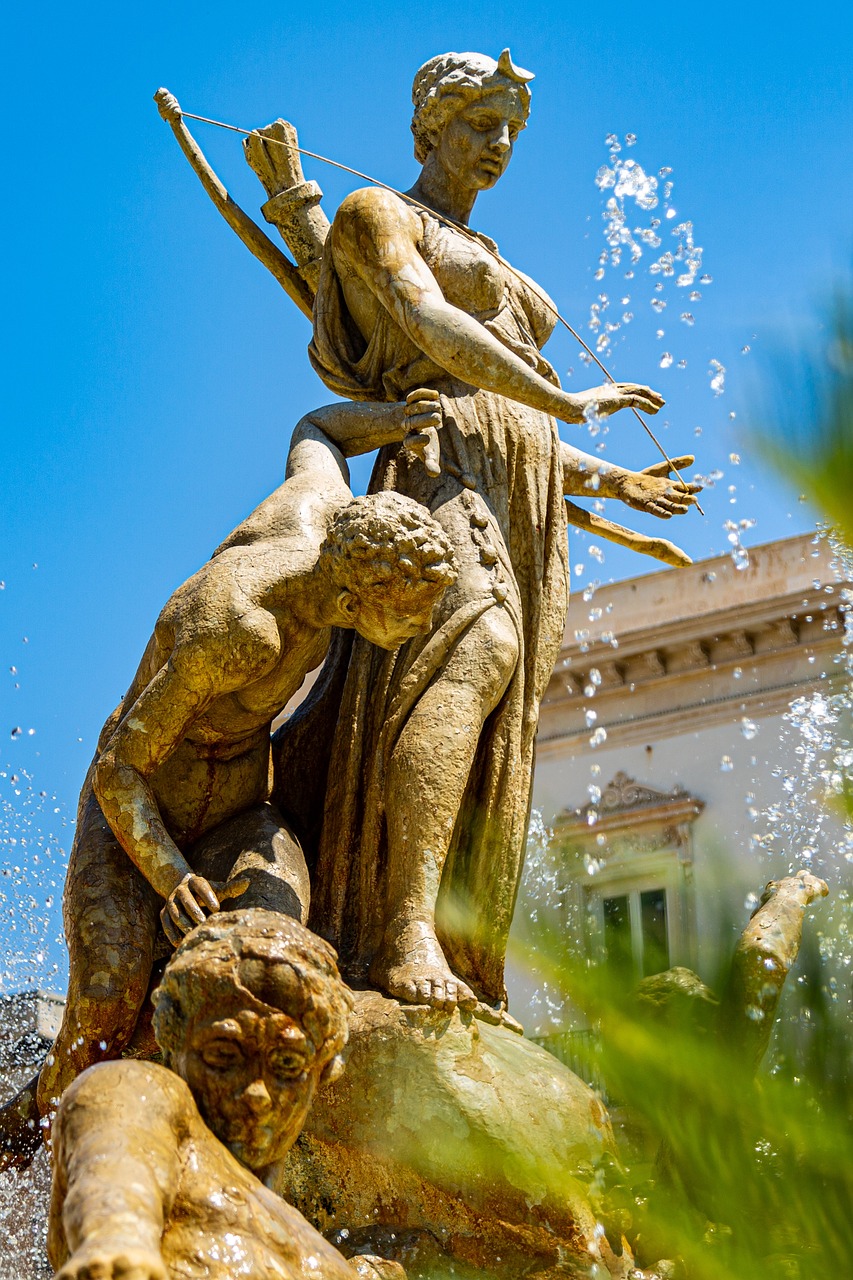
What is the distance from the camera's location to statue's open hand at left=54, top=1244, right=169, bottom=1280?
1838mm

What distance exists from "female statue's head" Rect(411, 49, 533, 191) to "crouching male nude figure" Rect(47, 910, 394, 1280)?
136 inches

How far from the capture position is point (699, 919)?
1.38m

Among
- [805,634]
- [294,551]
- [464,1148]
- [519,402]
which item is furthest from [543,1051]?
[805,634]

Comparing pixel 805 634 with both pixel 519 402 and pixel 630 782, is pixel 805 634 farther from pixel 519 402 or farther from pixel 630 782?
pixel 519 402

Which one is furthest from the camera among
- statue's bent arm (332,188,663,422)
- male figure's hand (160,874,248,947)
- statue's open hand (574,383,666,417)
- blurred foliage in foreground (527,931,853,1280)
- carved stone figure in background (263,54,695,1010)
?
statue's open hand (574,383,666,417)

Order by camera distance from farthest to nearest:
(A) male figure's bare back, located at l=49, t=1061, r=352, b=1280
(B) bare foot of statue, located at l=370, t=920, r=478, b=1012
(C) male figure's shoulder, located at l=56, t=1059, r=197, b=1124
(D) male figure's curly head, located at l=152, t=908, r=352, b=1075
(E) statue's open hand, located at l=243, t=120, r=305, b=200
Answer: (E) statue's open hand, located at l=243, t=120, r=305, b=200, (B) bare foot of statue, located at l=370, t=920, r=478, b=1012, (D) male figure's curly head, located at l=152, t=908, r=352, b=1075, (C) male figure's shoulder, located at l=56, t=1059, r=197, b=1124, (A) male figure's bare back, located at l=49, t=1061, r=352, b=1280

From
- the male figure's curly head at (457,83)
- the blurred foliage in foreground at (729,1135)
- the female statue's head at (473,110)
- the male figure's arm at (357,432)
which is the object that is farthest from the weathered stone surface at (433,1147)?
the male figure's curly head at (457,83)

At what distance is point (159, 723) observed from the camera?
418 centimetres

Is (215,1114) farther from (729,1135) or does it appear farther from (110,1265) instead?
(729,1135)

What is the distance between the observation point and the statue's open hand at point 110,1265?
184 centimetres

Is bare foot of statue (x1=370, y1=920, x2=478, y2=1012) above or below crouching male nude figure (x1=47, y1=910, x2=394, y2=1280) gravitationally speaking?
above

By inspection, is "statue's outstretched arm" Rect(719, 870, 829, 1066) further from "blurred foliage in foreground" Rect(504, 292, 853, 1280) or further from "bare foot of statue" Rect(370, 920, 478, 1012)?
"bare foot of statue" Rect(370, 920, 478, 1012)

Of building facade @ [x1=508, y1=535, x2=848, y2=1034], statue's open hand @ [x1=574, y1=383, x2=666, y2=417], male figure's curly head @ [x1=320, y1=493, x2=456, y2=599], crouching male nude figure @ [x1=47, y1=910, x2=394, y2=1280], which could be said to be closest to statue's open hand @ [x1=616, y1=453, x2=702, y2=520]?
statue's open hand @ [x1=574, y1=383, x2=666, y2=417]

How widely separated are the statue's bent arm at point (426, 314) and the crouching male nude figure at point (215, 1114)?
2.42 m
